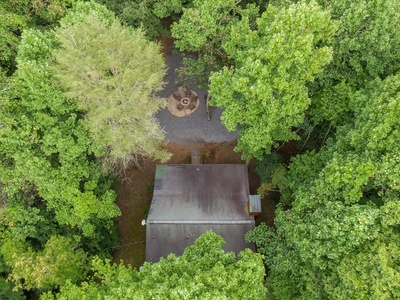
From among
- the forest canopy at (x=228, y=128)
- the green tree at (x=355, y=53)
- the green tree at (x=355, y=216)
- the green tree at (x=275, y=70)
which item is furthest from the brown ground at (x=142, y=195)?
the green tree at (x=355, y=53)

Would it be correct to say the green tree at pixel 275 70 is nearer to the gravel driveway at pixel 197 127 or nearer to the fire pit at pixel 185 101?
the gravel driveway at pixel 197 127

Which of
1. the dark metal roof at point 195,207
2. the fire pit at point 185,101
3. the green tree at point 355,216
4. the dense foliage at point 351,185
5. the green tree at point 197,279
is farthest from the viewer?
the fire pit at point 185,101

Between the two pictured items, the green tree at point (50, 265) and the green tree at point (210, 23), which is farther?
the green tree at point (210, 23)

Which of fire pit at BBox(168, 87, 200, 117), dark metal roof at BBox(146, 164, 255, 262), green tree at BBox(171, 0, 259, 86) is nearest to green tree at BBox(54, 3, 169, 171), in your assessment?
green tree at BBox(171, 0, 259, 86)

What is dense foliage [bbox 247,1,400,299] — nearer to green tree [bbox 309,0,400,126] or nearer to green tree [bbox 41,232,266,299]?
green tree [bbox 309,0,400,126]

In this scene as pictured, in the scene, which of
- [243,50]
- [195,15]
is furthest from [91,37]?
[243,50]

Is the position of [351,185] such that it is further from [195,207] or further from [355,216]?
[195,207]
